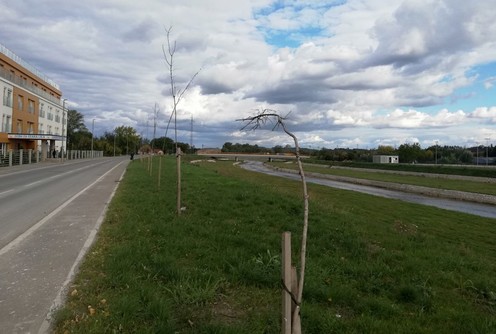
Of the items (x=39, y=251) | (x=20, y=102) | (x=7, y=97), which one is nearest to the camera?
(x=39, y=251)

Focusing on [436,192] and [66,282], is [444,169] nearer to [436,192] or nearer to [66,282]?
[436,192]

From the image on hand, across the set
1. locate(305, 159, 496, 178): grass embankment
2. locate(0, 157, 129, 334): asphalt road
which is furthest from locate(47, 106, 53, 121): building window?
locate(0, 157, 129, 334): asphalt road

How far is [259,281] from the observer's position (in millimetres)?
5738

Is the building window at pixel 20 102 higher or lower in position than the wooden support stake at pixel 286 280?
higher

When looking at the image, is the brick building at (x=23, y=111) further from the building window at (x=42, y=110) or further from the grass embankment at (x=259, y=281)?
the grass embankment at (x=259, y=281)

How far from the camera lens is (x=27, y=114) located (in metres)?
58.4

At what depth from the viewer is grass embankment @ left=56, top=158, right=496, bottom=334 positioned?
14.6 ft

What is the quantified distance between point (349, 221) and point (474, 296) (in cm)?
494

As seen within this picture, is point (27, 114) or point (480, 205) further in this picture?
point (27, 114)

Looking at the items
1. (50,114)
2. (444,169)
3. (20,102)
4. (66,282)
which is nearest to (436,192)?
(444,169)

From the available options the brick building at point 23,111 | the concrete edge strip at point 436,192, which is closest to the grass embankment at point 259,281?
the concrete edge strip at point 436,192

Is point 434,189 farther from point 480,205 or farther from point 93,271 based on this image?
point 93,271

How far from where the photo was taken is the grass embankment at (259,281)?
445cm

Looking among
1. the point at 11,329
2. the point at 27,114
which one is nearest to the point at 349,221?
the point at 11,329
